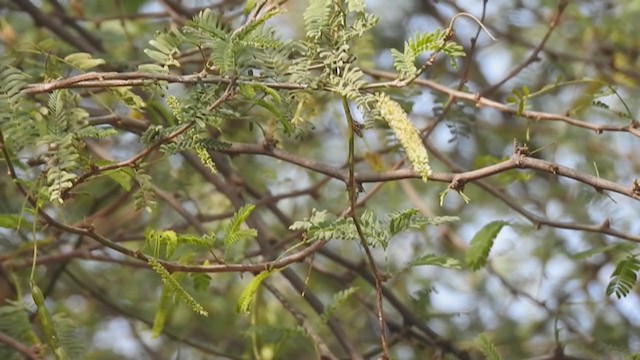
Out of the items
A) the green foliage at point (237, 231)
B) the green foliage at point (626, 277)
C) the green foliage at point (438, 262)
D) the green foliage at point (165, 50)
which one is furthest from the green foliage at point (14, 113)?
the green foliage at point (626, 277)

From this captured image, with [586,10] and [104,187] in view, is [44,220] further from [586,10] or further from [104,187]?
[586,10]

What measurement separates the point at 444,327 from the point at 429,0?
75cm

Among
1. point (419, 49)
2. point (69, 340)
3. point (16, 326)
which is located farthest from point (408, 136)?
point (16, 326)

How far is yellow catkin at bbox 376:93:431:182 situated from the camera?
95 centimetres

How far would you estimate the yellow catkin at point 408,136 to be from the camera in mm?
953

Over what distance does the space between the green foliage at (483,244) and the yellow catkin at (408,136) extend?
518 mm

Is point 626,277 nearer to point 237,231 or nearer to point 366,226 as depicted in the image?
point 366,226

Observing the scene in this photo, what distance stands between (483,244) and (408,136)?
55 cm

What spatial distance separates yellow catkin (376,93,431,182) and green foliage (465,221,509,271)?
518 millimetres

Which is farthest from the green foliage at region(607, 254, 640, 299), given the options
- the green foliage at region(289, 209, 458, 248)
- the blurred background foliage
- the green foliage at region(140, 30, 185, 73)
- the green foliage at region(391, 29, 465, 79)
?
the green foliage at region(140, 30, 185, 73)

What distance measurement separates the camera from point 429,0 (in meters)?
2.38

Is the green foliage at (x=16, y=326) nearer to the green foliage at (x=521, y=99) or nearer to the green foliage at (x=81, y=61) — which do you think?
the green foliage at (x=81, y=61)

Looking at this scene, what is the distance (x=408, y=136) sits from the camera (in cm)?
96

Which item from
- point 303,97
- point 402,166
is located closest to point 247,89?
point 303,97
